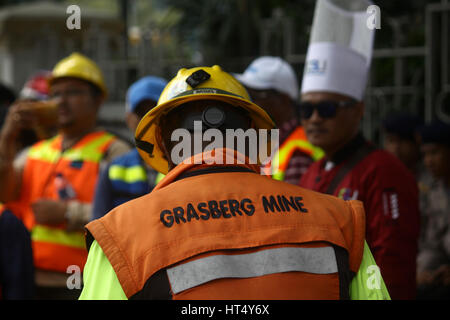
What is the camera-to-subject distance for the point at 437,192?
4.81 metres

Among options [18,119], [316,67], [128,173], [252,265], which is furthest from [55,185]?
[252,265]

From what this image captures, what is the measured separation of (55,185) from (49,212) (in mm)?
317

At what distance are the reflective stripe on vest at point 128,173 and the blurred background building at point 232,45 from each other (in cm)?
88

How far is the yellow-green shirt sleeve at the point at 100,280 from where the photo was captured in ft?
5.24

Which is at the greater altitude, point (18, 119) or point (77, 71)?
point (77, 71)

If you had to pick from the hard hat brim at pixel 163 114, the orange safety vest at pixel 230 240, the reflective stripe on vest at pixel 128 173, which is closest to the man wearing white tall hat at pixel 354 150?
the reflective stripe on vest at pixel 128 173

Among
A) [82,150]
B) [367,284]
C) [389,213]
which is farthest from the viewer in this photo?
[82,150]

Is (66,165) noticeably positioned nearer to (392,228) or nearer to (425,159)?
(392,228)

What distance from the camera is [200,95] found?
187 centimetres

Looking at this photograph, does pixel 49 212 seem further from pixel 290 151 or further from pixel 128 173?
pixel 290 151

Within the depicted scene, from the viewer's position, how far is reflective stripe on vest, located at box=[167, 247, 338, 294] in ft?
5.26

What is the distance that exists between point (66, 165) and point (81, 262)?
72 centimetres

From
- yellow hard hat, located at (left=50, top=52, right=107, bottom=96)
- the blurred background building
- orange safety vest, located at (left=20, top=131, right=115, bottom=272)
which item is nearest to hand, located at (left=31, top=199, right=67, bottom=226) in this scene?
orange safety vest, located at (left=20, top=131, right=115, bottom=272)

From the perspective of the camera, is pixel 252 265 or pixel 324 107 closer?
pixel 252 265
